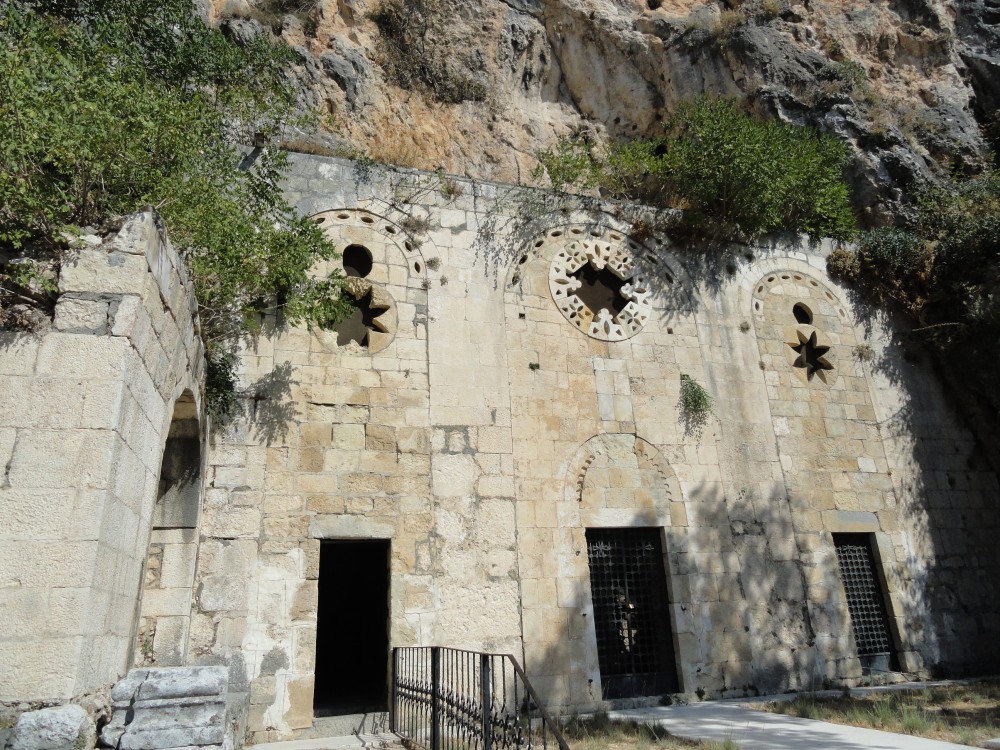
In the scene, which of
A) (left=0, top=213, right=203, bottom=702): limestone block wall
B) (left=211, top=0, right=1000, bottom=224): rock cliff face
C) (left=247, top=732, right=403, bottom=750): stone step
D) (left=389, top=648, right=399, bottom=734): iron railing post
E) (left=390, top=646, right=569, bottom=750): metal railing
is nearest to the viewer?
(left=0, top=213, right=203, bottom=702): limestone block wall

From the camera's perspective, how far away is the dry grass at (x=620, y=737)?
604cm

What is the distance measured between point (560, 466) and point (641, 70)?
9.34m

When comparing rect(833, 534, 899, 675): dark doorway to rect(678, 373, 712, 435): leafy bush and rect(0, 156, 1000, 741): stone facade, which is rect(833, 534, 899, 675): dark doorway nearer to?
rect(0, 156, 1000, 741): stone facade

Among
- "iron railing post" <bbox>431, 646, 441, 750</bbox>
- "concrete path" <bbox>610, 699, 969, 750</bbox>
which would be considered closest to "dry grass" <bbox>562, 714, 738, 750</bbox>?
"concrete path" <bbox>610, 699, 969, 750</bbox>

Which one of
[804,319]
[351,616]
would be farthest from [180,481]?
[804,319]

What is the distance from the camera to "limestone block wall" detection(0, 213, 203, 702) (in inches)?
146

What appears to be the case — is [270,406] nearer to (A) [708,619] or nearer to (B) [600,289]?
(B) [600,289]

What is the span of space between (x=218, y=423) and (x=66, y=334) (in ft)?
10.9

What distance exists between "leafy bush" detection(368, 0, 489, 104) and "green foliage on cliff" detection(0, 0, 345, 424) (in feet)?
12.8

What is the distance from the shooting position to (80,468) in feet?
13.0

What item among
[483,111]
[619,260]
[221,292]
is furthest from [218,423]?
[483,111]

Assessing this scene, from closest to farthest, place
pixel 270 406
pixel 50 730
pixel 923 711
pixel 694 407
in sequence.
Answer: pixel 50 730, pixel 923 711, pixel 270 406, pixel 694 407

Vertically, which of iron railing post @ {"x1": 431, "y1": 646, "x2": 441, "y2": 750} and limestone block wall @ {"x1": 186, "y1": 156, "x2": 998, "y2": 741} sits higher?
limestone block wall @ {"x1": 186, "y1": 156, "x2": 998, "y2": 741}

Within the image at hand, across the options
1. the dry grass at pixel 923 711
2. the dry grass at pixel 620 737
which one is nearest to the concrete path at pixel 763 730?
the dry grass at pixel 620 737
